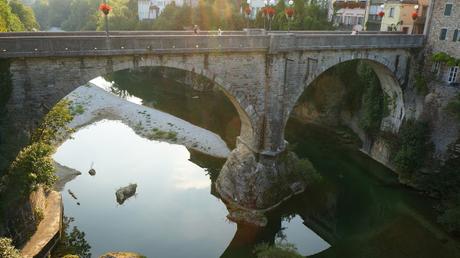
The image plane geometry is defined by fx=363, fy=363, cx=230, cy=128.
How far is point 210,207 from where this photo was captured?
2206 centimetres

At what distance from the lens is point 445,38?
2419cm

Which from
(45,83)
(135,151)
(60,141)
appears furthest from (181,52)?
(60,141)

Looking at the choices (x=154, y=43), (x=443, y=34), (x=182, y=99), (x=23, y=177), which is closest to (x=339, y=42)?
(x=443, y=34)

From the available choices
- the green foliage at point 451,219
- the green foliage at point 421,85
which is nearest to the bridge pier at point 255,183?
the green foliage at point 451,219

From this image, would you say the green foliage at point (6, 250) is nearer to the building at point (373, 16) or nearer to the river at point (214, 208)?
the river at point (214, 208)

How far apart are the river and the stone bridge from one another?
100 inches

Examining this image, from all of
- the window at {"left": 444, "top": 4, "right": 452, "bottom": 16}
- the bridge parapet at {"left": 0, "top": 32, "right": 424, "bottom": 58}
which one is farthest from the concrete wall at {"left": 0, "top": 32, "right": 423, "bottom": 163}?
the window at {"left": 444, "top": 4, "right": 452, "bottom": 16}

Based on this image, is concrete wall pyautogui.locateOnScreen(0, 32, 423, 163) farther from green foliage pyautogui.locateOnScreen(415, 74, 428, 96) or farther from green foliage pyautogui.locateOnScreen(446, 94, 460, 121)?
green foliage pyautogui.locateOnScreen(446, 94, 460, 121)

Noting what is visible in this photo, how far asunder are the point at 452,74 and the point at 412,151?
5.65 meters

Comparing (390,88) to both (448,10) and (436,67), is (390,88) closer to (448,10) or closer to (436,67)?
(436,67)

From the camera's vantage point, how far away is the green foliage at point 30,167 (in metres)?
14.0

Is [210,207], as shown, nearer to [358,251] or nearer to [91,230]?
[91,230]

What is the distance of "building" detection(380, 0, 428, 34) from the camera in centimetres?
3022

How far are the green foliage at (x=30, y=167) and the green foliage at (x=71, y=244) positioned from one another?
3.79 m
